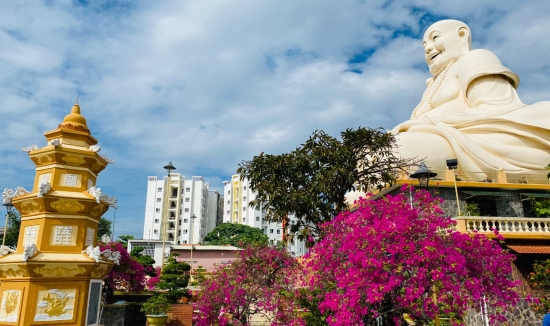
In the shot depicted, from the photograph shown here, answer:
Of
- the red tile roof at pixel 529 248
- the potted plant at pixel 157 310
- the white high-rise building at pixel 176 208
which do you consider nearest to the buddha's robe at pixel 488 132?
Answer: the red tile roof at pixel 529 248

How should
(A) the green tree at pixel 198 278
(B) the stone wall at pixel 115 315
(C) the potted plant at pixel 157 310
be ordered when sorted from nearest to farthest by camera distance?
1. (B) the stone wall at pixel 115 315
2. (C) the potted plant at pixel 157 310
3. (A) the green tree at pixel 198 278

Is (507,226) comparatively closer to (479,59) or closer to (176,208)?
(479,59)

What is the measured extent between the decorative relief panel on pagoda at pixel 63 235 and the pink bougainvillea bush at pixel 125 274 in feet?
29.1

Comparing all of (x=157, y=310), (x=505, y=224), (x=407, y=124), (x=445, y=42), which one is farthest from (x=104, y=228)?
(x=505, y=224)

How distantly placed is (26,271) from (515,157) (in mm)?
17826

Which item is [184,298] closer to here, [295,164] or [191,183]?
[295,164]

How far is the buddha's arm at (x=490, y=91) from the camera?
19.7 m

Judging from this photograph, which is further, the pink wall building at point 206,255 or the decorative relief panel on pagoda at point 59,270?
the pink wall building at point 206,255

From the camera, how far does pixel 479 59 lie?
833 inches

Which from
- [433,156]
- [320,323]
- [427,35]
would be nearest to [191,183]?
[427,35]

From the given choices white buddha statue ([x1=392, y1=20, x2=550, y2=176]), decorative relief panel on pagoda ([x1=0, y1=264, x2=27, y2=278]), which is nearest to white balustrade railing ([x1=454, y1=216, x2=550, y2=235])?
white buddha statue ([x1=392, y1=20, x2=550, y2=176])

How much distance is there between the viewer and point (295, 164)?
12.9 meters

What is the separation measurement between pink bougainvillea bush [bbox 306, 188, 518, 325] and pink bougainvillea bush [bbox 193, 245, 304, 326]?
9.94 feet

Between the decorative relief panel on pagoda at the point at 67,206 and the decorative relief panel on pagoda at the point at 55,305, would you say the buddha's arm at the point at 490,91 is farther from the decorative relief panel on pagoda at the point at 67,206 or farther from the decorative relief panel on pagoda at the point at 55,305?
the decorative relief panel on pagoda at the point at 55,305
